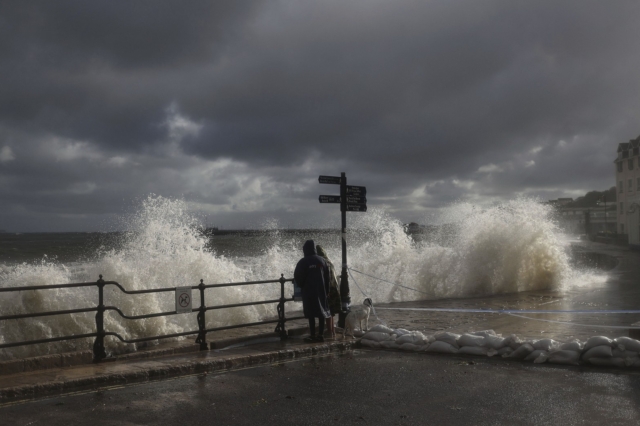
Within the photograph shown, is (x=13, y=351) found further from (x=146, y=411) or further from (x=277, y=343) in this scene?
(x=146, y=411)

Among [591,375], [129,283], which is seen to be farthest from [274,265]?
[591,375]

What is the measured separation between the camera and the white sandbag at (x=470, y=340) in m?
8.38

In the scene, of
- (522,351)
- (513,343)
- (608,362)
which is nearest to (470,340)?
(513,343)

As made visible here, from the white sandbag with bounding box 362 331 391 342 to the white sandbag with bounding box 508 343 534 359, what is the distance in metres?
2.09

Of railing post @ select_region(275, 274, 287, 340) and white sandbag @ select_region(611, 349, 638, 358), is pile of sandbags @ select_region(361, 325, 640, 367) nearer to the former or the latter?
white sandbag @ select_region(611, 349, 638, 358)

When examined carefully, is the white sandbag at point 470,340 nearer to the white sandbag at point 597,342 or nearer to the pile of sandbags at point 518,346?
the pile of sandbags at point 518,346

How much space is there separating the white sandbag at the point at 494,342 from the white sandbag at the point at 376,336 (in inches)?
64.2

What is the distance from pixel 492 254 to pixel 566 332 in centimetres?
1244

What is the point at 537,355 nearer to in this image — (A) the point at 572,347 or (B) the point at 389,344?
(A) the point at 572,347

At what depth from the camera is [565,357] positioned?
755 centimetres

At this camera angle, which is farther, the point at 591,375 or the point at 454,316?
the point at 454,316

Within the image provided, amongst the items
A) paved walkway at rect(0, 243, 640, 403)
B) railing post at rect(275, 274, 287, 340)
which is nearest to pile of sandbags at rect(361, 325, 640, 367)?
paved walkway at rect(0, 243, 640, 403)

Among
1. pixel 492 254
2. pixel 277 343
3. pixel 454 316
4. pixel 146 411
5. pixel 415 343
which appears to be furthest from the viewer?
pixel 492 254

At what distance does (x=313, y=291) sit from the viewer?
9.45 meters
